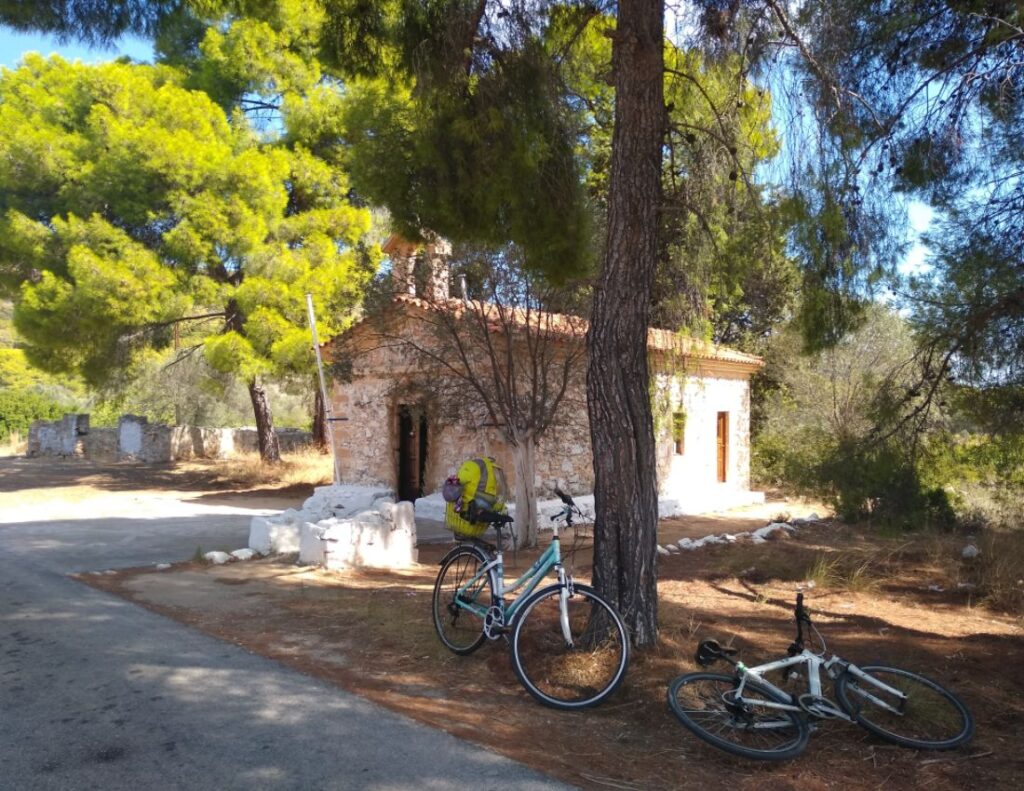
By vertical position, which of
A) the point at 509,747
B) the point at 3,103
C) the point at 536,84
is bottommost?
the point at 509,747

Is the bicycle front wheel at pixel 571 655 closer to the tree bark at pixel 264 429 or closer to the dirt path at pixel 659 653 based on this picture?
the dirt path at pixel 659 653

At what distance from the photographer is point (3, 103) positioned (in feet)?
73.6

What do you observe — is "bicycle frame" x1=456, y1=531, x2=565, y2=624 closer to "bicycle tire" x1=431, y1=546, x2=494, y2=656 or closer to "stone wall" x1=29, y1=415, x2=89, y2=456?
"bicycle tire" x1=431, y1=546, x2=494, y2=656

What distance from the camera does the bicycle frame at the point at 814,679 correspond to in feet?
14.7

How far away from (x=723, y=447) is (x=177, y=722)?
16828 millimetres

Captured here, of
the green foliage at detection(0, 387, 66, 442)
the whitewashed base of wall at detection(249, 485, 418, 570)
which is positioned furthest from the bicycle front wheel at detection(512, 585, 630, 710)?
the green foliage at detection(0, 387, 66, 442)

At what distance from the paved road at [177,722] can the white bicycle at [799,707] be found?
1.12m

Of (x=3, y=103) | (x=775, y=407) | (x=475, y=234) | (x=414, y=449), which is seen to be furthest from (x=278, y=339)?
(x=475, y=234)

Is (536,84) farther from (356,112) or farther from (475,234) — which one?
(356,112)

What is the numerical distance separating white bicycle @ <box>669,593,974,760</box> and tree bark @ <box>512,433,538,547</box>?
7.04 metres

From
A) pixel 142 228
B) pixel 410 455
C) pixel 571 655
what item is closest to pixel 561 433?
pixel 410 455

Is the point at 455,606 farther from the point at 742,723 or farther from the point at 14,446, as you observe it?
the point at 14,446

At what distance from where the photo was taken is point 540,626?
623cm

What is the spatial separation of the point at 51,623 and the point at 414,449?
10136mm
